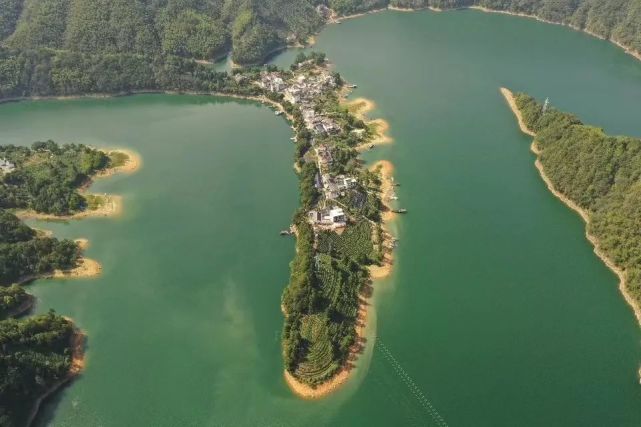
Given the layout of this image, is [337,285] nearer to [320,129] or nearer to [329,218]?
[329,218]

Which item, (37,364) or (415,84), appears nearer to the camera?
(37,364)

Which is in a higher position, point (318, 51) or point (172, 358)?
point (318, 51)

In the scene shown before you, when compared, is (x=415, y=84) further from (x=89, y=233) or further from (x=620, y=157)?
(x=89, y=233)

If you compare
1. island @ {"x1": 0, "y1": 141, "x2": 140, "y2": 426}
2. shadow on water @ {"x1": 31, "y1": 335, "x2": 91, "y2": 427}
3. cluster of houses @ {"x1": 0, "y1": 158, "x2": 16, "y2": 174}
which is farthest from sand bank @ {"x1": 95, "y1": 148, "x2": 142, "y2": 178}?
shadow on water @ {"x1": 31, "y1": 335, "x2": 91, "y2": 427}

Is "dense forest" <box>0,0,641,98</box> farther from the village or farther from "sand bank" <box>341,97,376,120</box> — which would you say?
"sand bank" <box>341,97,376,120</box>

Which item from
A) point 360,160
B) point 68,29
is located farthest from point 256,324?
point 68,29
